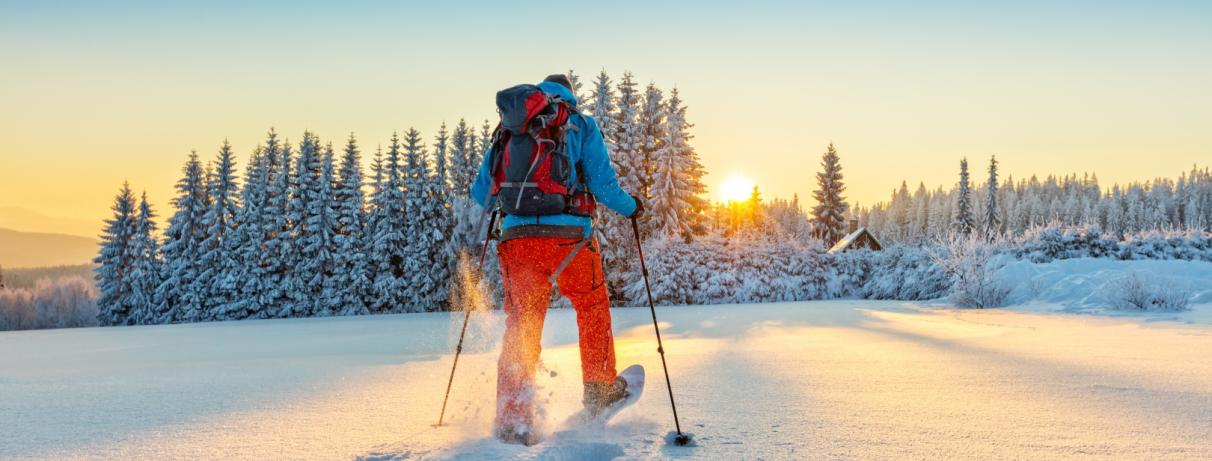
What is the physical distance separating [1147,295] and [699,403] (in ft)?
36.2

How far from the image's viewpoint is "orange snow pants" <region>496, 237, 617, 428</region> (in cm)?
333

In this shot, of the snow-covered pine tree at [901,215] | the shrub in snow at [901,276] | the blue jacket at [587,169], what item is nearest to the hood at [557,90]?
the blue jacket at [587,169]

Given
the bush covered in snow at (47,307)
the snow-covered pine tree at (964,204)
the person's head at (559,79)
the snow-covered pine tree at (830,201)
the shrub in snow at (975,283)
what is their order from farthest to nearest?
the snow-covered pine tree at (964,204), the snow-covered pine tree at (830,201), the bush covered in snow at (47,307), the shrub in snow at (975,283), the person's head at (559,79)

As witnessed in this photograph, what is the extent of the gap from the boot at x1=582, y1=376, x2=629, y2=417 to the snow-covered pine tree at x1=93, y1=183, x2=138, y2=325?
36292 mm

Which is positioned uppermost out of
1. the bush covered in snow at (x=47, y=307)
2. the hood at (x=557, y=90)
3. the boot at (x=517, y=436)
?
the hood at (x=557, y=90)

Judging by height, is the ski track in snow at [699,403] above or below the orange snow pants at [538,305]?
below

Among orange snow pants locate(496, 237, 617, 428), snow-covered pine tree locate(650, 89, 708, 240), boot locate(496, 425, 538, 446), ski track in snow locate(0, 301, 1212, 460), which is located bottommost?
ski track in snow locate(0, 301, 1212, 460)

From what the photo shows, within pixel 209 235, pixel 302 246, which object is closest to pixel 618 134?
pixel 302 246

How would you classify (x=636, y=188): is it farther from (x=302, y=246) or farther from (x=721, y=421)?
(x=721, y=421)

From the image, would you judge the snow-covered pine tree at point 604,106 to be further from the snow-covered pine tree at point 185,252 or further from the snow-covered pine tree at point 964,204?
the snow-covered pine tree at point 964,204

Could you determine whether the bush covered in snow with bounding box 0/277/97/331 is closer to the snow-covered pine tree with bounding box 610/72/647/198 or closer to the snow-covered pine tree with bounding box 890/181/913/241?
the snow-covered pine tree with bounding box 610/72/647/198

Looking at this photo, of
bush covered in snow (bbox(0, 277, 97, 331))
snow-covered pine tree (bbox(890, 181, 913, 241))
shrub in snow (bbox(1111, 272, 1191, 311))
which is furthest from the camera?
snow-covered pine tree (bbox(890, 181, 913, 241))

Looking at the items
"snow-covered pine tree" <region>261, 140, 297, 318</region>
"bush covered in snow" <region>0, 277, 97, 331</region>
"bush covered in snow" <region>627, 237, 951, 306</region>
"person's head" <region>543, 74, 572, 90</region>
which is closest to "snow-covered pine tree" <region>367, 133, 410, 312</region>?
"snow-covered pine tree" <region>261, 140, 297, 318</region>

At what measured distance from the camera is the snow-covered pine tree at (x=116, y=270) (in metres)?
32.8
